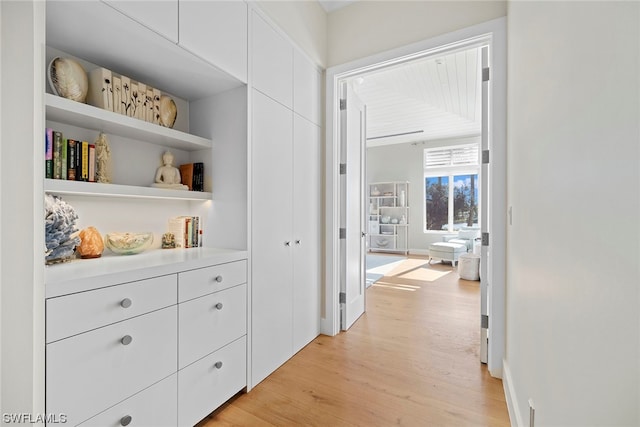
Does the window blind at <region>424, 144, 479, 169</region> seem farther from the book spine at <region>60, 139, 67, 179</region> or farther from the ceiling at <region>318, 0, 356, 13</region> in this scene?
the book spine at <region>60, 139, 67, 179</region>

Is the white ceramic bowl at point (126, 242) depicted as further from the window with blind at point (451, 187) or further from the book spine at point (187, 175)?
the window with blind at point (451, 187)

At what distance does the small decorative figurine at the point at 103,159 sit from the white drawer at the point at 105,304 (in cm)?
64

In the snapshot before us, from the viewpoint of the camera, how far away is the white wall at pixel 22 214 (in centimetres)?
94

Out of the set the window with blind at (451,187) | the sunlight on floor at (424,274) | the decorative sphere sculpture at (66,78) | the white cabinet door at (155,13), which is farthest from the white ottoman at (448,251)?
the decorative sphere sculpture at (66,78)

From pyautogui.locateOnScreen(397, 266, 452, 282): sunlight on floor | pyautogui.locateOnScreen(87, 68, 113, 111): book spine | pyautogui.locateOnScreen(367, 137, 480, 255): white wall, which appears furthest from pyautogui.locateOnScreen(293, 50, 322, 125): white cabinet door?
pyautogui.locateOnScreen(367, 137, 480, 255): white wall

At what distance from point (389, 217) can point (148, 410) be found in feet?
23.6

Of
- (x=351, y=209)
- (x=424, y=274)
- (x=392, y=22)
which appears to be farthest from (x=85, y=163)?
(x=424, y=274)

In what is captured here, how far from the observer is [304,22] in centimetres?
243

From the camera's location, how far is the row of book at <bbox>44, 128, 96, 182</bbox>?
4.14 ft

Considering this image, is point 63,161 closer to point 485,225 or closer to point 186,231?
point 186,231

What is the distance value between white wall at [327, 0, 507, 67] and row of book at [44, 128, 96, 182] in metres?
2.16

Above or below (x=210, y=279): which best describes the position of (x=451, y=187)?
above

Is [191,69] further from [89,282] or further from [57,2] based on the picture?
[89,282]
